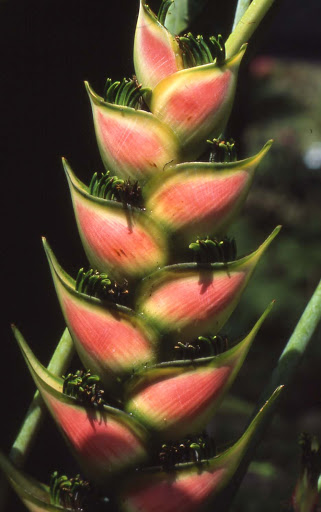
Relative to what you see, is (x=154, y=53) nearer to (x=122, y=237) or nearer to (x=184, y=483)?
(x=122, y=237)

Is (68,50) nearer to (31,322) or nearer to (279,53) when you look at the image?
(31,322)

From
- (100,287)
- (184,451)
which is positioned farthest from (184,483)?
(100,287)

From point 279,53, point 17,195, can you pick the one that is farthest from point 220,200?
point 279,53

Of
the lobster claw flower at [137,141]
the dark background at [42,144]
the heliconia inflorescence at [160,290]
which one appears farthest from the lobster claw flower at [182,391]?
the dark background at [42,144]

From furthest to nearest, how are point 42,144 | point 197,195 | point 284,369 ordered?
point 42,144
point 284,369
point 197,195

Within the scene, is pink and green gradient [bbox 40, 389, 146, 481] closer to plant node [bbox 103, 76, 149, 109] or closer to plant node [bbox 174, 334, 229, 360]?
plant node [bbox 174, 334, 229, 360]

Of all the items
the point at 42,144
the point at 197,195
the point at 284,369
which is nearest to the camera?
the point at 197,195

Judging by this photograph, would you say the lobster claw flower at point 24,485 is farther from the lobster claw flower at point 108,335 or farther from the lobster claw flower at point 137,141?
the lobster claw flower at point 137,141
